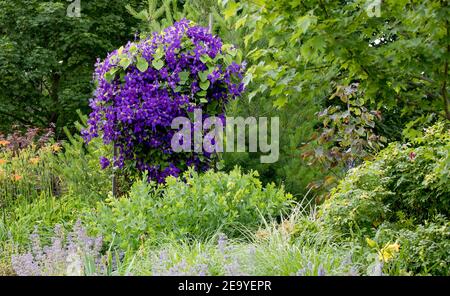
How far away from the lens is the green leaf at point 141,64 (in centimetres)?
628

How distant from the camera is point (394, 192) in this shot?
15.4 ft

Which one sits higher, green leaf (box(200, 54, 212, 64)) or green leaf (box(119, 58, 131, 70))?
green leaf (box(200, 54, 212, 64))

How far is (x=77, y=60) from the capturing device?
39.3 ft

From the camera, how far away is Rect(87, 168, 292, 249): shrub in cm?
480

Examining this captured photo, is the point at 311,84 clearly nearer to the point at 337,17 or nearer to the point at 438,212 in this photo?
the point at 337,17

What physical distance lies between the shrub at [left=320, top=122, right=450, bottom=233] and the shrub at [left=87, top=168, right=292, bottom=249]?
0.64m

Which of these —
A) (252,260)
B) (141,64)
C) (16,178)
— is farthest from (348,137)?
(16,178)

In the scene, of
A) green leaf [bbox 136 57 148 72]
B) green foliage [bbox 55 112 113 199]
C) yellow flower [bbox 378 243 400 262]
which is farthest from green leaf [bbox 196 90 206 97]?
yellow flower [bbox 378 243 400 262]

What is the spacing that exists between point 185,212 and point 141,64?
196cm

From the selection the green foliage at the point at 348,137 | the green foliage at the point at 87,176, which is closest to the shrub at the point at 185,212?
the green foliage at the point at 348,137

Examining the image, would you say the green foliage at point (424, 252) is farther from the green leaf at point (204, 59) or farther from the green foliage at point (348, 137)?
the green leaf at point (204, 59)

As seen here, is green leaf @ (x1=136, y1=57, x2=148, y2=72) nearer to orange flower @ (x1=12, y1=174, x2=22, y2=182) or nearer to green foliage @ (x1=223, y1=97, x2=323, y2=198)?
green foliage @ (x1=223, y1=97, x2=323, y2=198)
